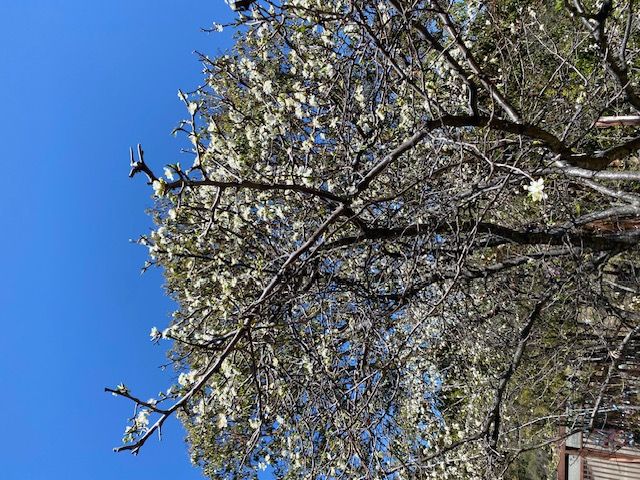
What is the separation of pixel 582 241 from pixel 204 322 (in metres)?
3.88

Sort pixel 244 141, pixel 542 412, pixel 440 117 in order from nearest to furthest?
pixel 440 117
pixel 244 141
pixel 542 412

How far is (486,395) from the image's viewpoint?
A: 9.32 m

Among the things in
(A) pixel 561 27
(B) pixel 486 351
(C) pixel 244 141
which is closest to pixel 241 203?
(C) pixel 244 141

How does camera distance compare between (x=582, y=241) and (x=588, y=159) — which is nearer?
(x=588, y=159)

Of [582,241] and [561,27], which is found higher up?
[561,27]

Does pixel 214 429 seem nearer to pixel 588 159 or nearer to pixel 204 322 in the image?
pixel 204 322

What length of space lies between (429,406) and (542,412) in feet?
7.84

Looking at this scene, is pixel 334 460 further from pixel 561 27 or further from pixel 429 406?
pixel 561 27

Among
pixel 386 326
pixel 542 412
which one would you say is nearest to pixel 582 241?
pixel 386 326

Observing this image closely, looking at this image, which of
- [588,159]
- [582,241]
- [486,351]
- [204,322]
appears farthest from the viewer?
[486,351]

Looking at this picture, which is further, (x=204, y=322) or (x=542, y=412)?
(x=542, y=412)

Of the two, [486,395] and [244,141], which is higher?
[244,141]

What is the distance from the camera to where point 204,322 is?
5.66 meters

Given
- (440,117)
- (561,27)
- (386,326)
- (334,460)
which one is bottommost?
(334,460)
